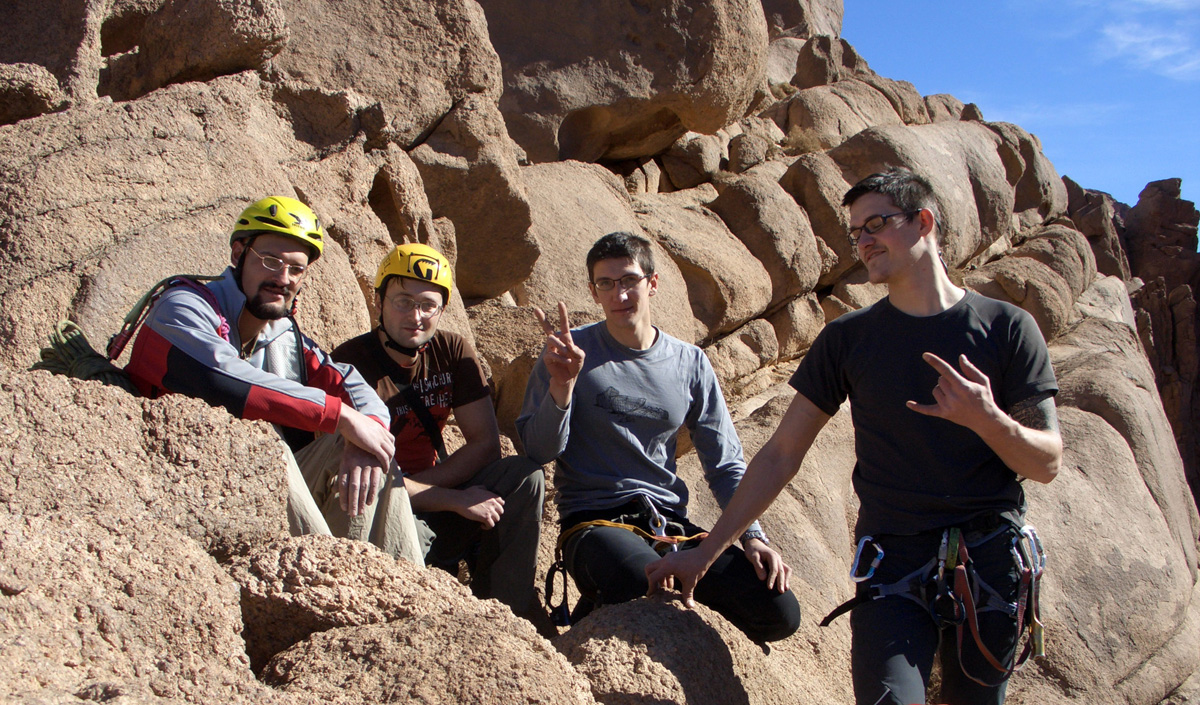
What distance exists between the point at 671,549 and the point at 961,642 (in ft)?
3.65

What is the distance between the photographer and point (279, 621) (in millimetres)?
2420

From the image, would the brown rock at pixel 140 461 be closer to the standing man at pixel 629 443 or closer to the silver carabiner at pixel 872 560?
the standing man at pixel 629 443

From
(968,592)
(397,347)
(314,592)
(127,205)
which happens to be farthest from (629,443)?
(127,205)

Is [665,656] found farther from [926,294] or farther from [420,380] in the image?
[420,380]

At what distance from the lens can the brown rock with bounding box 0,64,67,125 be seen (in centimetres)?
445

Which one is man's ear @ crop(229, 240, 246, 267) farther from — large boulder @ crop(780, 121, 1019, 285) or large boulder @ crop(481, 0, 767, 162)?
large boulder @ crop(780, 121, 1019, 285)

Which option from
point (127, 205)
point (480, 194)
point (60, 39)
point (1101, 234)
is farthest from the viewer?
point (1101, 234)

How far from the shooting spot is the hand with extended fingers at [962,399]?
2.53 metres

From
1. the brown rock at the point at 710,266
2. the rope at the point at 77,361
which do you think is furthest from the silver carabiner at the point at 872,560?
the brown rock at the point at 710,266

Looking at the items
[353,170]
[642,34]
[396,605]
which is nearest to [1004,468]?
[396,605]

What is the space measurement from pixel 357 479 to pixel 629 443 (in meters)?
1.22

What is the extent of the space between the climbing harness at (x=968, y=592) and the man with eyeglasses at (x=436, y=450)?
4.73 feet

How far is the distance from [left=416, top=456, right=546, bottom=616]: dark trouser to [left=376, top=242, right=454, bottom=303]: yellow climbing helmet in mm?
795

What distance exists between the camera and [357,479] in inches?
115
